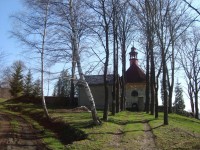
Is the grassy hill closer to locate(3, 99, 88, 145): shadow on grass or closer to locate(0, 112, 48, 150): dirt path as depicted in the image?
locate(3, 99, 88, 145): shadow on grass

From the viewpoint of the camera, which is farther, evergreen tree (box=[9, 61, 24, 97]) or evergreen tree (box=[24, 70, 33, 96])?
evergreen tree (box=[9, 61, 24, 97])

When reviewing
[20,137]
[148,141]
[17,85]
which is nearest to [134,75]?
[17,85]

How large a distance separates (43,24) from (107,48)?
7.61 metres

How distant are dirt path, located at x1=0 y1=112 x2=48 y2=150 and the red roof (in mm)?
26100

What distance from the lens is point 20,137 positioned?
20.1m

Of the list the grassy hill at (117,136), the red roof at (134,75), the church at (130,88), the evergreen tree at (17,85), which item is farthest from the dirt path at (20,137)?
the evergreen tree at (17,85)

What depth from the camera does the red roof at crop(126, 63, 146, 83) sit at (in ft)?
163

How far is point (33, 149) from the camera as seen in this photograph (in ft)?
54.8

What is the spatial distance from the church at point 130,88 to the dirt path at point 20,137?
19277 millimetres

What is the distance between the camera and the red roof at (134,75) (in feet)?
163

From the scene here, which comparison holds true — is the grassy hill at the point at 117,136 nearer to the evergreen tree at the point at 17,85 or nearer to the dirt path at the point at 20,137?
the dirt path at the point at 20,137

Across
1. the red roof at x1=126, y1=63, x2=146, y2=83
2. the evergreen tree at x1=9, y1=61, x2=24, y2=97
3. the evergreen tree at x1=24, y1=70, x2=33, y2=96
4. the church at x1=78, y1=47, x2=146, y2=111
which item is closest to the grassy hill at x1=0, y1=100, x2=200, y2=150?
the church at x1=78, y1=47, x2=146, y2=111

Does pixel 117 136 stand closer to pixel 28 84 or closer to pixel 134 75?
pixel 134 75

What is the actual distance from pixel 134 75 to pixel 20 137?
32312mm
